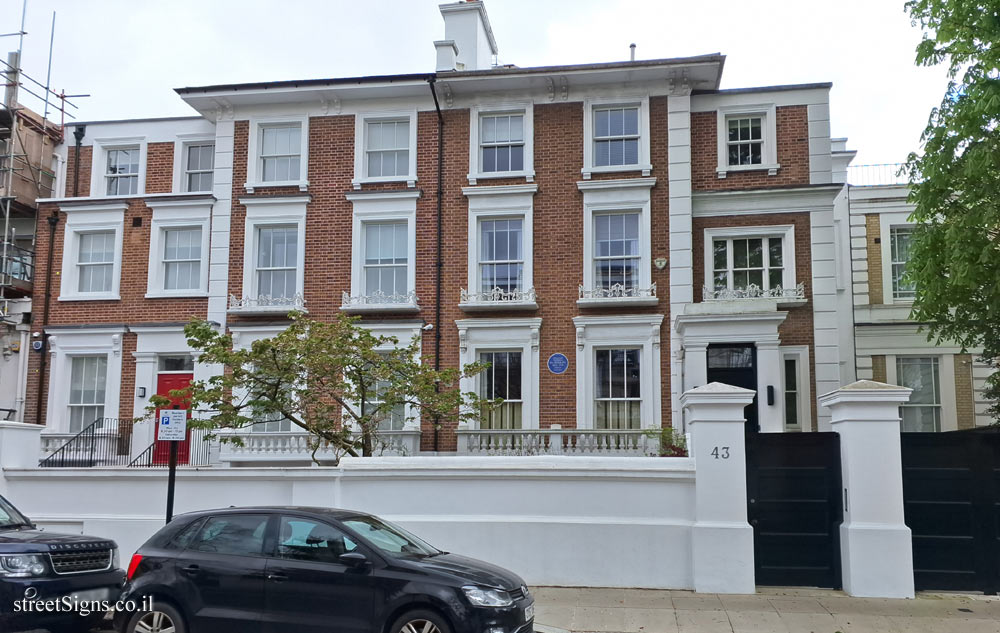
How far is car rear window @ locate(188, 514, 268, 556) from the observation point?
895cm

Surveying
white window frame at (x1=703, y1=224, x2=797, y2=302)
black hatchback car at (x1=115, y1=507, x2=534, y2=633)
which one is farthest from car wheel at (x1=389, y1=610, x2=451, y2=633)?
white window frame at (x1=703, y1=224, x2=797, y2=302)

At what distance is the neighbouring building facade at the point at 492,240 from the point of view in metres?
19.6

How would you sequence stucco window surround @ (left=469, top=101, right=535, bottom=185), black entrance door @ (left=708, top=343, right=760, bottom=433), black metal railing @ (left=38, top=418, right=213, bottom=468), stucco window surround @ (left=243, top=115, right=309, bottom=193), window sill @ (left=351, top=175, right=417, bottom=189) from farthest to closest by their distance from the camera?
1. stucco window surround @ (left=243, top=115, right=309, bottom=193)
2. window sill @ (left=351, top=175, right=417, bottom=189)
3. stucco window surround @ (left=469, top=101, right=535, bottom=185)
4. black metal railing @ (left=38, top=418, right=213, bottom=468)
5. black entrance door @ (left=708, top=343, right=760, bottom=433)

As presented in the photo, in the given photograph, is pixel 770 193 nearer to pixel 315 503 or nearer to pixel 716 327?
pixel 716 327

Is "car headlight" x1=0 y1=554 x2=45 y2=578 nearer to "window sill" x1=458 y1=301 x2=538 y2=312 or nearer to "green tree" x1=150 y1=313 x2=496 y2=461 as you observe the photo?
"green tree" x1=150 y1=313 x2=496 y2=461

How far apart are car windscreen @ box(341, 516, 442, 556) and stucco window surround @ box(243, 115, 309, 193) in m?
13.4

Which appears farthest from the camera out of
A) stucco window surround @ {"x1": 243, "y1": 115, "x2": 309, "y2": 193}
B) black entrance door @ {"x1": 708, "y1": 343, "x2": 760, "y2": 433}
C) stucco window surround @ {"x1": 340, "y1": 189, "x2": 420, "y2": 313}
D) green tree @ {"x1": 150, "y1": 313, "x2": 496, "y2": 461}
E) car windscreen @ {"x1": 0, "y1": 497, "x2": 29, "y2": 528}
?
stucco window surround @ {"x1": 243, "y1": 115, "x2": 309, "y2": 193}

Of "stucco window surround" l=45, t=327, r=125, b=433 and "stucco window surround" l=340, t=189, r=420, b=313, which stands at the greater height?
"stucco window surround" l=340, t=189, r=420, b=313

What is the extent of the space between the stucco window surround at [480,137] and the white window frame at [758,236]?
14.4 ft

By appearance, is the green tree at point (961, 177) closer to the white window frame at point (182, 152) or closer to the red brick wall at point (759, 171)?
the red brick wall at point (759, 171)

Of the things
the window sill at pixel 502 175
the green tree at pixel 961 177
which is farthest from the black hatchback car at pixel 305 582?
the window sill at pixel 502 175

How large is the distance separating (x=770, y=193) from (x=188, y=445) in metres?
14.3

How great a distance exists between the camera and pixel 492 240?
2086 cm

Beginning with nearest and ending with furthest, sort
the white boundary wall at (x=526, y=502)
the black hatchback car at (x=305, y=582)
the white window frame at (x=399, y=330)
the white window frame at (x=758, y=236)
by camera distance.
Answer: the black hatchback car at (x=305, y=582) → the white boundary wall at (x=526, y=502) → the white window frame at (x=758, y=236) → the white window frame at (x=399, y=330)
